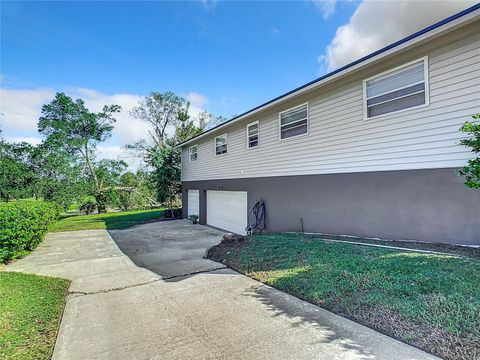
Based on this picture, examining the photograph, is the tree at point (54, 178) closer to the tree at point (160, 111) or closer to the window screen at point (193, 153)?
the window screen at point (193, 153)

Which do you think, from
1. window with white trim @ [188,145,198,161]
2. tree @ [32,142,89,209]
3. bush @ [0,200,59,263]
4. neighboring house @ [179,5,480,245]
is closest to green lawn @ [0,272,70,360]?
bush @ [0,200,59,263]

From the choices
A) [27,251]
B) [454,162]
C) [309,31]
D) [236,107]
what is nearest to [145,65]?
[309,31]

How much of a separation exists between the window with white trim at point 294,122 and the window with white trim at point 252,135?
4.96 feet

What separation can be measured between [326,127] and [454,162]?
132 inches

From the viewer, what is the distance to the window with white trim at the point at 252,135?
10711 millimetres

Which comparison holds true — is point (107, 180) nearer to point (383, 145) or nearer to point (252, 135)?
point (252, 135)

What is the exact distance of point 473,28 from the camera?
4.84 m

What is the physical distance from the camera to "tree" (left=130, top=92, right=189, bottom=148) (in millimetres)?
31531

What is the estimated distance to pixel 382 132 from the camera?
6270 mm

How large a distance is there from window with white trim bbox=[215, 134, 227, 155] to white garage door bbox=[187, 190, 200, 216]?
11.1 feet

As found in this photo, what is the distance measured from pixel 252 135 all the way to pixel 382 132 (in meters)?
5.60

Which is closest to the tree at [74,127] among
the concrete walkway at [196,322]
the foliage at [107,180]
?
the foliage at [107,180]

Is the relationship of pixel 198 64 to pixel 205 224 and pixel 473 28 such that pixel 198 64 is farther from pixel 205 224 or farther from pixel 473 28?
pixel 473 28

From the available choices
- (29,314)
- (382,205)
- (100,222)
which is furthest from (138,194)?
(382,205)
